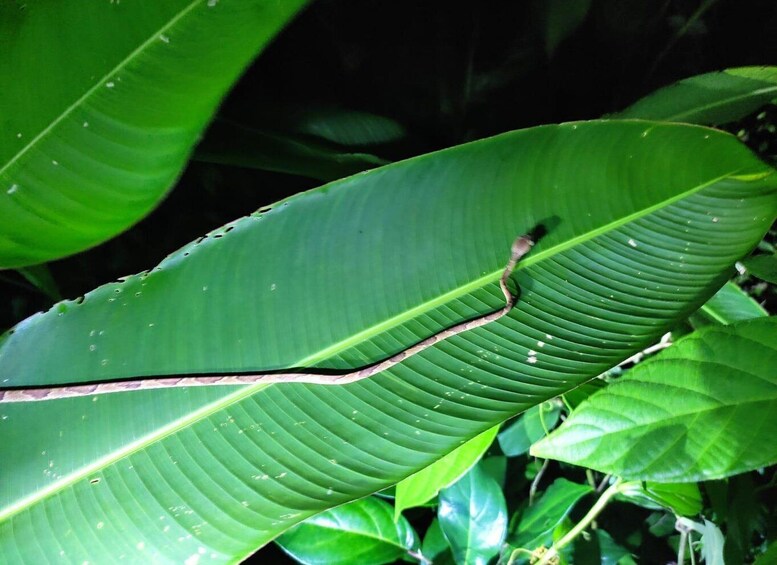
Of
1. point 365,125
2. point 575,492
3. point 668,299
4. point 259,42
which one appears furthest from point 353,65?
point 575,492

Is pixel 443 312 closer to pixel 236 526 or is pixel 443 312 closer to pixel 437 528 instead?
pixel 236 526

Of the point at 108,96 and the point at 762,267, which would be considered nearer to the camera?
the point at 108,96

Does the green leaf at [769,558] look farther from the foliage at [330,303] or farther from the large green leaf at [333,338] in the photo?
the large green leaf at [333,338]

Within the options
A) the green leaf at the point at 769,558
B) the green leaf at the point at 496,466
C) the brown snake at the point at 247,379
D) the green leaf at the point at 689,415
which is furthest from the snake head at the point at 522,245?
the green leaf at the point at 496,466

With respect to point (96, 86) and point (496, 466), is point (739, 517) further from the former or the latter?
point (96, 86)

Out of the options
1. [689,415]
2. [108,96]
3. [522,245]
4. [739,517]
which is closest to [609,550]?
[739,517]

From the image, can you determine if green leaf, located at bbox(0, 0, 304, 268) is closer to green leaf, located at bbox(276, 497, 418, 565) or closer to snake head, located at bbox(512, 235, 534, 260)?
snake head, located at bbox(512, 235, 534, 260)
